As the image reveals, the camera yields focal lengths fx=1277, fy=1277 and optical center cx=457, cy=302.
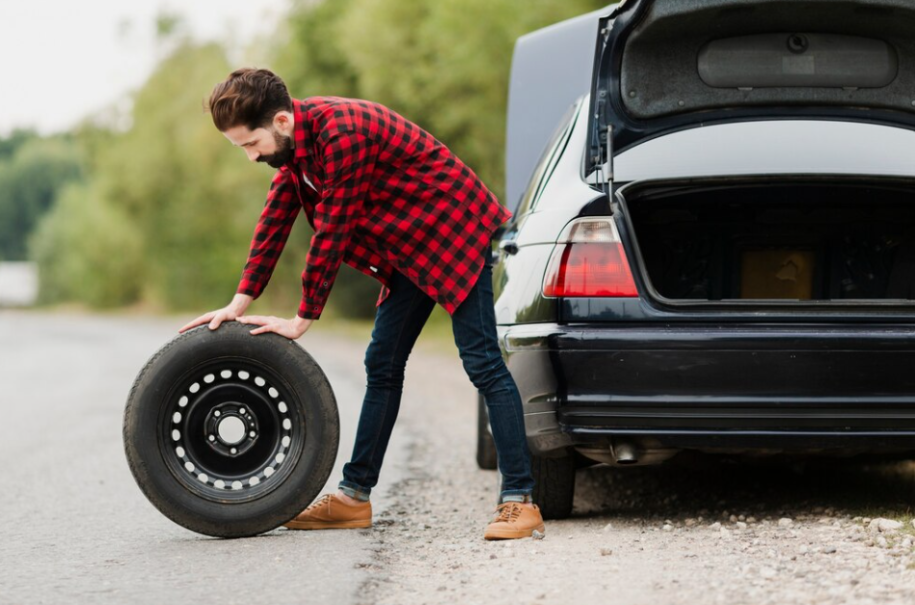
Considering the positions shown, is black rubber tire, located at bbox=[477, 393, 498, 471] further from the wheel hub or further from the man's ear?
the man's ear

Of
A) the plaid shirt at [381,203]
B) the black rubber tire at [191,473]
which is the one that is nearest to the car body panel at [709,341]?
the plaid shirt at [381,203]

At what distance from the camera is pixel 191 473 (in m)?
4.56

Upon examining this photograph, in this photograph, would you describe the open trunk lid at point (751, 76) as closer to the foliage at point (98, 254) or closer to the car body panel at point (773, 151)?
the car body panel at point (773, 151)

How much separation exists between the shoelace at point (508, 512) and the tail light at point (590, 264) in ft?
2.47

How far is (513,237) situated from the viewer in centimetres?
517

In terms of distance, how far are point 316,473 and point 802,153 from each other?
2.05m

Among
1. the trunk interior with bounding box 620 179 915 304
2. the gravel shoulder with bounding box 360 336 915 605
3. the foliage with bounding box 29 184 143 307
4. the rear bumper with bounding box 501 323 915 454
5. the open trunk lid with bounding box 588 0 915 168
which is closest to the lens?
the gravel shoulder with bounding box 360 336 915 605

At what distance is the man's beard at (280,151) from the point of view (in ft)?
14.3

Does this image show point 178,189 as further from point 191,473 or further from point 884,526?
point 884,526

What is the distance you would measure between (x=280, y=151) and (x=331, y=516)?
1374 mm

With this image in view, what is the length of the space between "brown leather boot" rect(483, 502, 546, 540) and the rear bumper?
1.29 ft

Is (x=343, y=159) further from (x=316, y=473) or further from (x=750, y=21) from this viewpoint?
(x=750, y=21)

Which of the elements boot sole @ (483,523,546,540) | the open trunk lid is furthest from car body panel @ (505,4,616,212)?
boot sole @ (483,523,546,540)

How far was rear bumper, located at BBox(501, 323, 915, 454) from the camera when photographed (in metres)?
4.17
